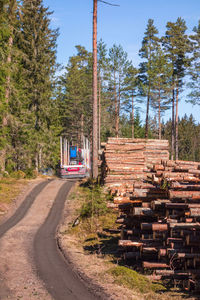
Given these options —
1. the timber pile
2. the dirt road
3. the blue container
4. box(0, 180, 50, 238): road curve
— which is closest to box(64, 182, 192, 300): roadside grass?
the dirt road

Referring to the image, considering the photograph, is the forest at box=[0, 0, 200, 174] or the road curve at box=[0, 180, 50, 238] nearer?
the road curve at box=[0, 180, 50, 238]

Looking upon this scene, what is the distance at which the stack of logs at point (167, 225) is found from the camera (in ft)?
26.8

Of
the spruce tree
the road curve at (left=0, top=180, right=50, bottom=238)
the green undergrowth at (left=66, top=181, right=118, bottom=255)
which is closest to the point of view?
the green undergrowth at (left=66, top=181, right=118, bottom=255)

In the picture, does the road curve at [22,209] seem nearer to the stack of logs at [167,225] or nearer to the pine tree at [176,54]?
the stack of logs at [167,225]

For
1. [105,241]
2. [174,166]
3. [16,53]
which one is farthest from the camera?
[16,53]

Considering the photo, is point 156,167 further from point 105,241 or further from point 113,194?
point 113,194

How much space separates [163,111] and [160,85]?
14.2 feet

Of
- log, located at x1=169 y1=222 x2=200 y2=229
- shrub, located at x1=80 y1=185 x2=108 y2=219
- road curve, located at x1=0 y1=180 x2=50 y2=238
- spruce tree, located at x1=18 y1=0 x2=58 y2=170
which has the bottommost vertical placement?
road curve, located at x1=0 y1=180 x2=50 y2=238

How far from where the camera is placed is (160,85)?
41.1 metres

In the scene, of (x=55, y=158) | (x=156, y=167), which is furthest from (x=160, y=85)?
(x=156, y=167)

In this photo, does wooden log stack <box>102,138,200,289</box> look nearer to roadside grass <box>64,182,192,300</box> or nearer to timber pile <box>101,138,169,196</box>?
roadside grass <box>64,182,192,300</box>

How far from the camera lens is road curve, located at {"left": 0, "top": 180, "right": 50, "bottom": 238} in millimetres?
15655

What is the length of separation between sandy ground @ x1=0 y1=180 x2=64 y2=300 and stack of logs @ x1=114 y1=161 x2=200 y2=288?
9.78 ft

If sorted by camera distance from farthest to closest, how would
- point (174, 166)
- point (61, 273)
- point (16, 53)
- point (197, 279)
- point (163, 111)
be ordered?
point (163, 111) → point (16, 53) → point (174, 166) → point (61, 273) → point (197, 279)
